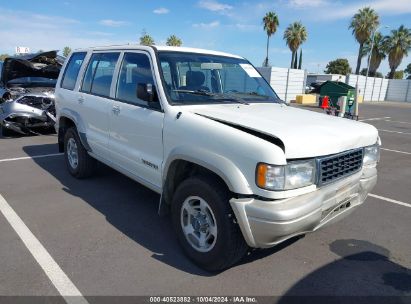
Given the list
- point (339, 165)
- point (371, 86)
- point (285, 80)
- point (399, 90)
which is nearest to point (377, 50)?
point (399, 90)

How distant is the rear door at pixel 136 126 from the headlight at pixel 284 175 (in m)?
1.30

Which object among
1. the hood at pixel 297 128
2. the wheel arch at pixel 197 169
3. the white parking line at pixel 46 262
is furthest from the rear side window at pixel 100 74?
the white parking line at pixel 46 262

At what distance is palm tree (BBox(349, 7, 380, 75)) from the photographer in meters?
45.9

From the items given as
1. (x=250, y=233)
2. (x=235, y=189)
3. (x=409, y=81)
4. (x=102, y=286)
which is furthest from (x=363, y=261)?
(x=409, y=81)

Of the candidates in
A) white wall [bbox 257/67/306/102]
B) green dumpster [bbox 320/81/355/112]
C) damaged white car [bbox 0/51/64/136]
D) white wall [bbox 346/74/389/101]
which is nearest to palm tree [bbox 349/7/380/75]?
white wall [bbox 346/74/389/101]

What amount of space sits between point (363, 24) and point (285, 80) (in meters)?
24.7

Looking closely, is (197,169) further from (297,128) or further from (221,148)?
(297,128)

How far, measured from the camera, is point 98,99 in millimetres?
4789

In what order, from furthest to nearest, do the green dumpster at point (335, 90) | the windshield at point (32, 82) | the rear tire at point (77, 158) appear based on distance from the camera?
the green dumpster at point (335, 90), the windshield at point (32, 82), the rear tire at point (77, 158)

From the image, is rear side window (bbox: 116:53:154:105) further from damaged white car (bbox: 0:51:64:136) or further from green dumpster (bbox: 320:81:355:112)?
green dumpster (bbox: 320:81:355:112)

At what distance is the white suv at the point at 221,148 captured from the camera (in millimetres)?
2771

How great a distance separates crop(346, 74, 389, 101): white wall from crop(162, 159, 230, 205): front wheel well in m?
38.2

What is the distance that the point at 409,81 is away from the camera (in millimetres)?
44500

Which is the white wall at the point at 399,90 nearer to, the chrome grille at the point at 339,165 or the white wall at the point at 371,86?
the white wall at the point at 371,86
